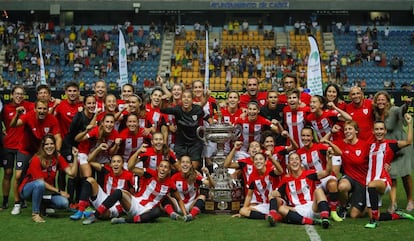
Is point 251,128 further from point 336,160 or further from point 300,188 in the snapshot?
point 300,188

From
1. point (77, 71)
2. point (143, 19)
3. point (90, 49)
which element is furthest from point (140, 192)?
point (143, 19)

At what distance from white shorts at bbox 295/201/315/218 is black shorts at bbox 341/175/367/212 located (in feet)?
1.99

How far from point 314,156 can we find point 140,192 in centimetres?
212

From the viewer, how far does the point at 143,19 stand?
3991 cm

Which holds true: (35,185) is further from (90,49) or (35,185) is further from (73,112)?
(90,49)

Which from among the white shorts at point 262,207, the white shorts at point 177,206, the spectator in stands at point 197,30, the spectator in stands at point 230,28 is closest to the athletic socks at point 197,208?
the white shorts at point 177,206

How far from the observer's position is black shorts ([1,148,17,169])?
902cm

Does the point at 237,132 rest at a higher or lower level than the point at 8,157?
higher

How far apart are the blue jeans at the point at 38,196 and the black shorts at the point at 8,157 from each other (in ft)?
2.35

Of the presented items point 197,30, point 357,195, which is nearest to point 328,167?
point 357,195

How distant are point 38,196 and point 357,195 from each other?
374cm

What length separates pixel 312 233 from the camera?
7332 millimetres

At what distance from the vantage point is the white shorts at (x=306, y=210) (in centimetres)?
791

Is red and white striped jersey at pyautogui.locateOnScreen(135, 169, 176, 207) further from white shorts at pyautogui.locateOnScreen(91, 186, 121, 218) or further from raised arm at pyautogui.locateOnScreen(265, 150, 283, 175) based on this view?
raised arm at pyautogui.locateOnScreen(265, 150, 283, 175)
